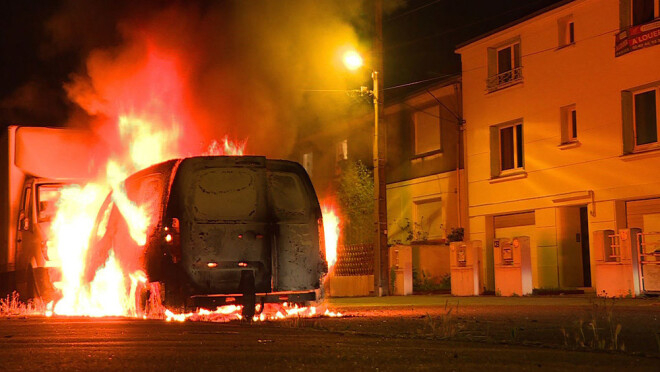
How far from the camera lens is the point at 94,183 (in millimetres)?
20250

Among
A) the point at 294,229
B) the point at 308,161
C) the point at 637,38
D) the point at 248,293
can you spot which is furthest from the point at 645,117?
the point at 308,161

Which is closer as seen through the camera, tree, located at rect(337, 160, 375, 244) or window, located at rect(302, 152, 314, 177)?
tree, located at rect(337, 160, 375, 244)

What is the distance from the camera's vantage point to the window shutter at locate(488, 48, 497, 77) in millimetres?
29125

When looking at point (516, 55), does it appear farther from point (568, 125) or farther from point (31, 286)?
point (31, 286)

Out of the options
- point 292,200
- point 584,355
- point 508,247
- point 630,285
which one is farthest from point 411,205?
point 584,355

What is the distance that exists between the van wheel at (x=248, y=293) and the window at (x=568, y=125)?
15.5 m

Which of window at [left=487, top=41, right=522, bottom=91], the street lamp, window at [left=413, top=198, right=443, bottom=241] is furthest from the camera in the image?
window at [left=413, top=198, right=443, bottom=241]

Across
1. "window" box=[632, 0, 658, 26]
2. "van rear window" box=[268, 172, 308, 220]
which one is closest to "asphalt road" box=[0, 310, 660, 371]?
"van rear window" box=[268, 172, 308, 220]

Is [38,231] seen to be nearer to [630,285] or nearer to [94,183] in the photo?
[94,183]

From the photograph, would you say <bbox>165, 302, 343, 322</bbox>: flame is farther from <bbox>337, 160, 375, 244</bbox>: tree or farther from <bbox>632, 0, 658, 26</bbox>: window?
<bbox>337, 160, 375, 244</bbox>: tree

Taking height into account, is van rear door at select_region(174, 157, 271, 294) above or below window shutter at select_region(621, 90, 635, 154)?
below

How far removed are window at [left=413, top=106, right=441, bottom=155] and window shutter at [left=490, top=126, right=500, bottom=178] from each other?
122 inches

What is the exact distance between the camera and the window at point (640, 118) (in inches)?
940

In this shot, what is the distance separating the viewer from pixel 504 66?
2891cm
